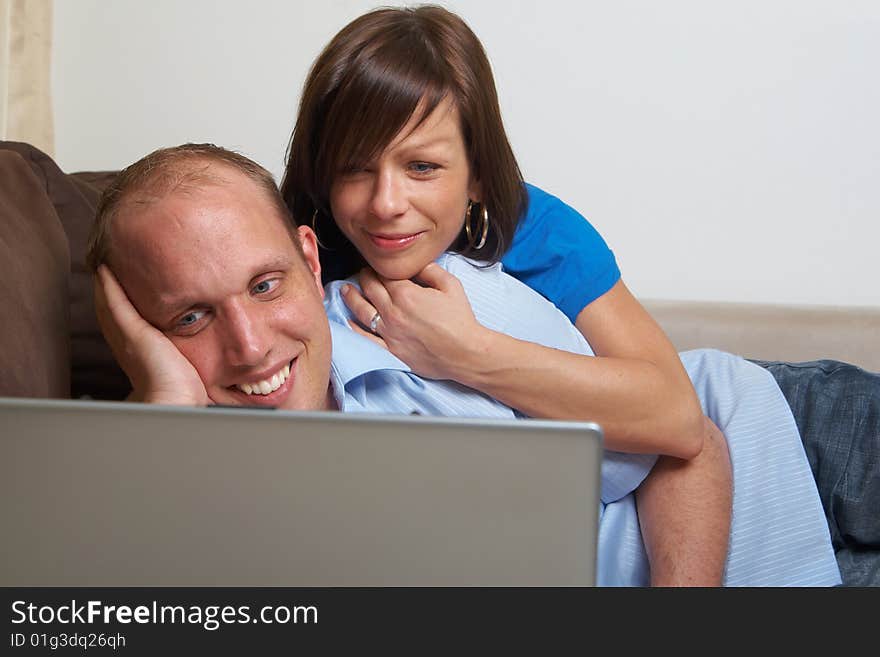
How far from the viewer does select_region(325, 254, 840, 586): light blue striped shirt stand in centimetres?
135

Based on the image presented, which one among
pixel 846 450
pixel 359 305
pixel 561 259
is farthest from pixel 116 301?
pixel 846 450

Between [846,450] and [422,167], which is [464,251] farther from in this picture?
[846,450]

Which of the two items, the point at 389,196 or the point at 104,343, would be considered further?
the point at 104,343

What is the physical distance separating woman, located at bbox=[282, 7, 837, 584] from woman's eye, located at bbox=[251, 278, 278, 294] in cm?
18

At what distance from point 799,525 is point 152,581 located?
107 centimetres

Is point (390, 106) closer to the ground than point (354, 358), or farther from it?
farther from it

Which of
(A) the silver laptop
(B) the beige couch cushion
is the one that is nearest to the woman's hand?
(A) the silver laptop

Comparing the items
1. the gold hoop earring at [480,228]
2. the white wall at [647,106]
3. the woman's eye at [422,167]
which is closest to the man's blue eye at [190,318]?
the woman's eye at [422,167]

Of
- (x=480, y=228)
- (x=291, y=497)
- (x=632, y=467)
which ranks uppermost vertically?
(x=480, y=228)

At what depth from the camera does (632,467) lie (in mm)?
1445

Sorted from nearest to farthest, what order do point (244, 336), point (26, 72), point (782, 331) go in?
point (244, 336) < point (782, 331) < point (26, 72)

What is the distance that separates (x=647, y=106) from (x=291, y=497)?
202 centimetres

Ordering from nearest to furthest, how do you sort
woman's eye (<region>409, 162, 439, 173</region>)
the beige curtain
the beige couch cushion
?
woman's eye (<region>409, 162, 439, 173</region>)
the beige couch cushion
the beige curtain

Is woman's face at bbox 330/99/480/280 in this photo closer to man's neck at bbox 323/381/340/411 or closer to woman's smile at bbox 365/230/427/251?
woman's smile at bbox 365/230/427/251
